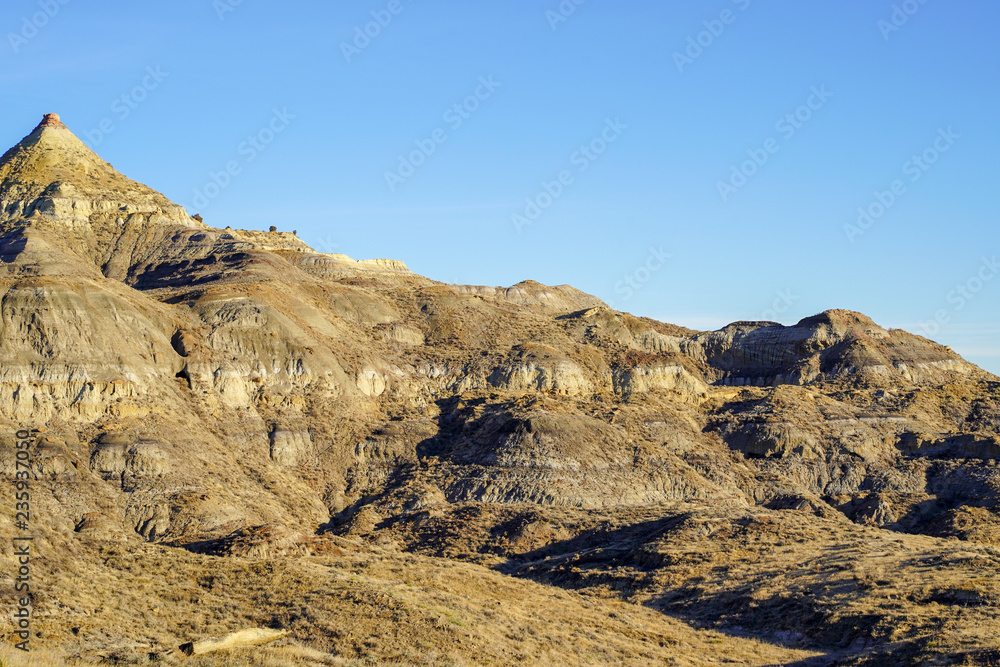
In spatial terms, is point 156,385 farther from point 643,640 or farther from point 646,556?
point 643,640

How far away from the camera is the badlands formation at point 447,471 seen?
42.3 m

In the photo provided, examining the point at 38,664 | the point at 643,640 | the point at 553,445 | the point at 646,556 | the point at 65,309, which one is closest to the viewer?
the point at 38,664

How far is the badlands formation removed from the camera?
4231 centimetres

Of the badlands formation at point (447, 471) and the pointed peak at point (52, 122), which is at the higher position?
the pointed peak at point (52, 122)

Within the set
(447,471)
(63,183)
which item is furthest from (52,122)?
(447,471)

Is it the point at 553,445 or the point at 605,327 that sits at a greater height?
the point at 605,327

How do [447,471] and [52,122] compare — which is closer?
[447,471]

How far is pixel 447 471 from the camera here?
76.2m

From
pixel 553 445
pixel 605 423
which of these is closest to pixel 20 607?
pixel 553 445

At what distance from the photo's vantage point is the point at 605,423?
8256 cm

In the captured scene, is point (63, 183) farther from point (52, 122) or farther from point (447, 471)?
point (447, 471)

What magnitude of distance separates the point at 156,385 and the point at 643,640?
1622 inches

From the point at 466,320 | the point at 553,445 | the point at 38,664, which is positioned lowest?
the point at 38,664

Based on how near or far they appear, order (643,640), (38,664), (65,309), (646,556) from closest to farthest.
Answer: (38,664)
(643,640)
(646,556)
(65,309)
